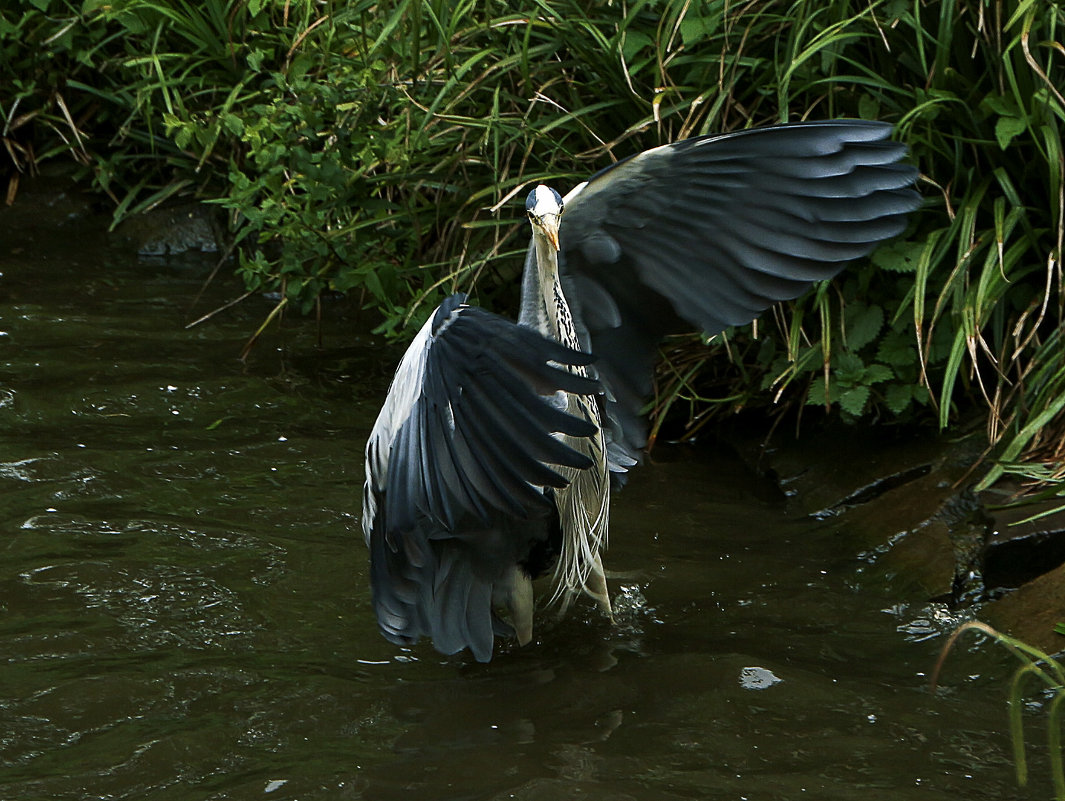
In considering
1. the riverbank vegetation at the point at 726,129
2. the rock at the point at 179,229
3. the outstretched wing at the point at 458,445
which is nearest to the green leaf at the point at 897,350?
the riverbank vegetation at the point at 726,129

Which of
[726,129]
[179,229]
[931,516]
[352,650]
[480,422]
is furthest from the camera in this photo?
[179,229]

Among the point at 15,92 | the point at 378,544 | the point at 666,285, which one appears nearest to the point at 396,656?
the point at 378,544

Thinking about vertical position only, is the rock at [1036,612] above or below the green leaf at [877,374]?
below

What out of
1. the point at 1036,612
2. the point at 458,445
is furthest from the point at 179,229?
the point at 1036,612

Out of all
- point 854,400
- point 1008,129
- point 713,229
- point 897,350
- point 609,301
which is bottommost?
point 854,400

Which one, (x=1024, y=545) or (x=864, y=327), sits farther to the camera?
(x=864, y=327)

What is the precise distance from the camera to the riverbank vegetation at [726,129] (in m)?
3.18

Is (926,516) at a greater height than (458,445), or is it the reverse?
(458,445)

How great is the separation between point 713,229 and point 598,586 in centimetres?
89

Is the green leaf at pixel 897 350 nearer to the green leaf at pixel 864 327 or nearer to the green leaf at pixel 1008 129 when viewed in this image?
the green leaf at pixel 864 327

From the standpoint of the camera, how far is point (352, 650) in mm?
2842

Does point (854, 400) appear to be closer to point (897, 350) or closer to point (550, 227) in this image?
point (897, 350)

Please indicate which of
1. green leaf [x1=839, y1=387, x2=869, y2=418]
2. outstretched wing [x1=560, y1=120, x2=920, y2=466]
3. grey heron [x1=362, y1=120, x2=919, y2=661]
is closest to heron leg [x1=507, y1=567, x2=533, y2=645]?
grey heron [x1=362, y1=120, x2=919, y2=661]

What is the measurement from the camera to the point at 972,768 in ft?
7.55
